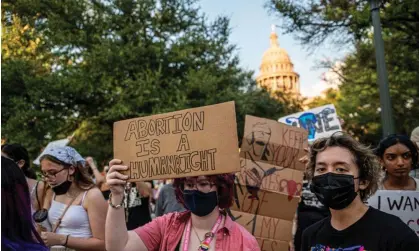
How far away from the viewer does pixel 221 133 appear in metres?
2.51

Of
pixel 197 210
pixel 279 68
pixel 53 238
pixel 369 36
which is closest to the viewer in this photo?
pixel 197 210

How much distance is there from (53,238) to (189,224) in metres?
1.24

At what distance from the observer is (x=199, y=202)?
8.38 feet

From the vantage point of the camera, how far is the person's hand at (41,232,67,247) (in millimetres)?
3313

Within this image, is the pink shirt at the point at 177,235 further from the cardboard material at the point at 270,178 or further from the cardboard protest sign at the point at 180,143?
the cardboard material at the point at 270,178

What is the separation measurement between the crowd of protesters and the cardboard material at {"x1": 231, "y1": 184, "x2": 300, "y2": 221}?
77 cm

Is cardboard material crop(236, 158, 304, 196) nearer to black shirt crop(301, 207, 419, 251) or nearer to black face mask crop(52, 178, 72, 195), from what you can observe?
black face mask crop(52, 178, 72, 195)

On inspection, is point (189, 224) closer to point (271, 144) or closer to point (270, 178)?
point (270, 178)

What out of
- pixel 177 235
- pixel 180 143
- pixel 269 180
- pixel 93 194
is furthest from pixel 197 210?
pixel 269 180

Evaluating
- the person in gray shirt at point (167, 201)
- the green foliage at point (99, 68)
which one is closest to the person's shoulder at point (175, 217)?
the person in gray shirt at point (167, 201)

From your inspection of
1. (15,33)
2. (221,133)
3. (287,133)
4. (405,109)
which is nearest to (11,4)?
(15,33)

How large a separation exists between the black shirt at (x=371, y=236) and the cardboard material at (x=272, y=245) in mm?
1470

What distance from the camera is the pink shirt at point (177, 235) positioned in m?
2.49

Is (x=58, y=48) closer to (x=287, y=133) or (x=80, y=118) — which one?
(x=80, y=118)
